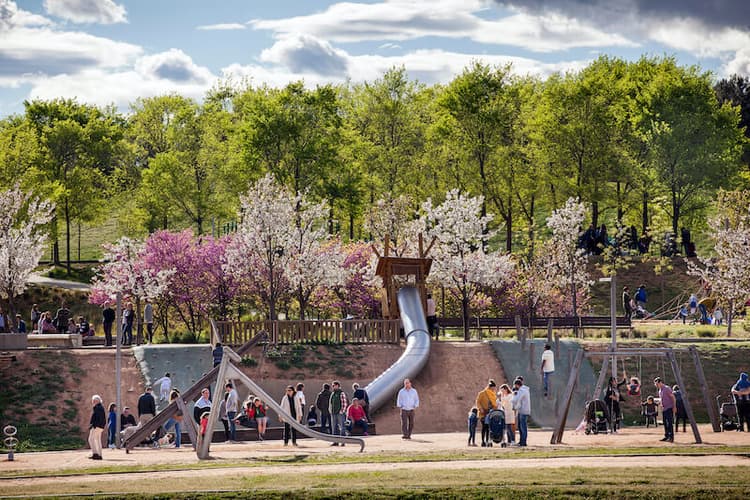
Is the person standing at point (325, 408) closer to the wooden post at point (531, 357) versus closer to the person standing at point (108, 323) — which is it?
the wooden post at point (531, 357)

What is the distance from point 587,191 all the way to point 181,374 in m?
38.8

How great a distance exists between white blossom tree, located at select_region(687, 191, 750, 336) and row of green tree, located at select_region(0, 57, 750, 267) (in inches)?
487

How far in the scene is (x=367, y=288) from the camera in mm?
59062

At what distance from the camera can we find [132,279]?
5600cm

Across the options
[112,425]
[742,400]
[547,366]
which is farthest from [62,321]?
[742,400]

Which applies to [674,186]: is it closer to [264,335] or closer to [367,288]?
[367,288]

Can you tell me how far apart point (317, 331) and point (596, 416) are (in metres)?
16.3

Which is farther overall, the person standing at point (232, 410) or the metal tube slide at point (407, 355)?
the metal tube slide at point (407, 355)

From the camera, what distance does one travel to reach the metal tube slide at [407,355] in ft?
141

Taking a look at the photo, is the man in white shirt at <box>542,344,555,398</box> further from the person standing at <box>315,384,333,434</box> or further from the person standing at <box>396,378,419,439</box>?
the person standing at <box>315,384,333,434</box>

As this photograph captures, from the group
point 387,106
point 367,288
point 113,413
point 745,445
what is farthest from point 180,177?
point 745,445

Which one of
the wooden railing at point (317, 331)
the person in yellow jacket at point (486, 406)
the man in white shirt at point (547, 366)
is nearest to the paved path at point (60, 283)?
the wooden railing at point (317, 331)

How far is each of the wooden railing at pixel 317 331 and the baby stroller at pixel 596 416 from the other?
575 inches

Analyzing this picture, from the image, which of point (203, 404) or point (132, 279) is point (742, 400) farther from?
point (132, 279)
